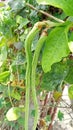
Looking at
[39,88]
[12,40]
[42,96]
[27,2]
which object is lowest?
[42,96]

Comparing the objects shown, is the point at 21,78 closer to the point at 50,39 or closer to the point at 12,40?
the point at 12,40

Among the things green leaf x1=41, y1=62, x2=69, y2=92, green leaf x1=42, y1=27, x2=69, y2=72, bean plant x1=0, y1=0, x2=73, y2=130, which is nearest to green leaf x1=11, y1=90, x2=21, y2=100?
bean plant x1=0, y1=0, x2=73, y2=130

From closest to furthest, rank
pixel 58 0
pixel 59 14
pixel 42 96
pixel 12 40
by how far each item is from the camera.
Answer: pixel 58 0
pixel 59 14
pixel 12 40
pixel 42 96

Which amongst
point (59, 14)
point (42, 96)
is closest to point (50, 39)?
point (59, 14)

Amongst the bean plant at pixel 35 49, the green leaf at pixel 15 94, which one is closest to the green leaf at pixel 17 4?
the bean plant at pixel 35 49

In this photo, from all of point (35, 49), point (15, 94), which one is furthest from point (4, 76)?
point (35, 49)

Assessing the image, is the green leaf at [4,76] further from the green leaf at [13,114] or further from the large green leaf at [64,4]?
the large green leaf at [64,4]

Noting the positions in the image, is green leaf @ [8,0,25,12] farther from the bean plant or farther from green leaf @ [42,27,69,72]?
green leaf @ [42,27,69,72]
